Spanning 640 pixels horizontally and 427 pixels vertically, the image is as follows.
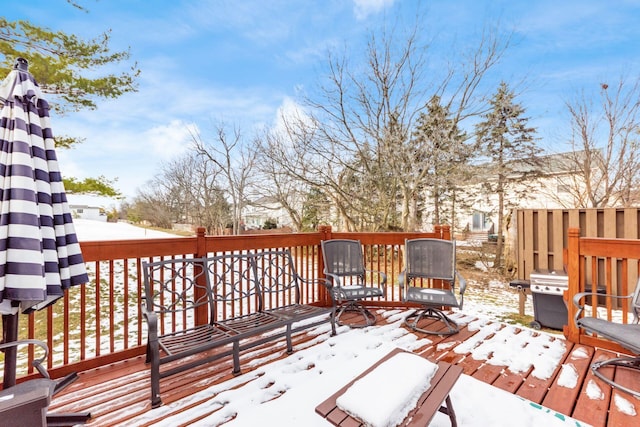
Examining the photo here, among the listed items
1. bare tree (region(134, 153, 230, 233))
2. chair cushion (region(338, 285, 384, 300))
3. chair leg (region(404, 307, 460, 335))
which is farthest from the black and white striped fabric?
bare tree (region(134, 153, 230, 233))

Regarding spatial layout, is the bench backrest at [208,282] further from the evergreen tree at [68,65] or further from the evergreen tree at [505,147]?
the evergreen tree at [505,147]

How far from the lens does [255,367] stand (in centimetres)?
263

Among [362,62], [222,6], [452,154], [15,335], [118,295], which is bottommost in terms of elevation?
[118,295]

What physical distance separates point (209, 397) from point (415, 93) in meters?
8.64

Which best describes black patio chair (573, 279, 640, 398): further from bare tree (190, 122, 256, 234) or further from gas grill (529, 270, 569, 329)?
bare tree (190, 122, 256, 234)

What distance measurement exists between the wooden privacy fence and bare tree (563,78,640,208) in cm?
310

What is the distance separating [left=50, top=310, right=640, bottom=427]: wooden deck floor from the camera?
2004 millimetres

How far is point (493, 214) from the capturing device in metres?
11.9

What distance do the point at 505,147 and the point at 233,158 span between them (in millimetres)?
11096

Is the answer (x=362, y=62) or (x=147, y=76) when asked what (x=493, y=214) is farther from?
(x=147, y=76)

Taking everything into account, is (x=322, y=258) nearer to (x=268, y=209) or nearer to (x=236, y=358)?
(x=236, y=358)

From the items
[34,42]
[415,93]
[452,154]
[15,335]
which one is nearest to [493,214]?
[452,154]

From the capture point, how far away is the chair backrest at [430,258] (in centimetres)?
378

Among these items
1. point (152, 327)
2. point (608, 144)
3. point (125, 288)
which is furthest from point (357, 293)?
point (608, 144)
